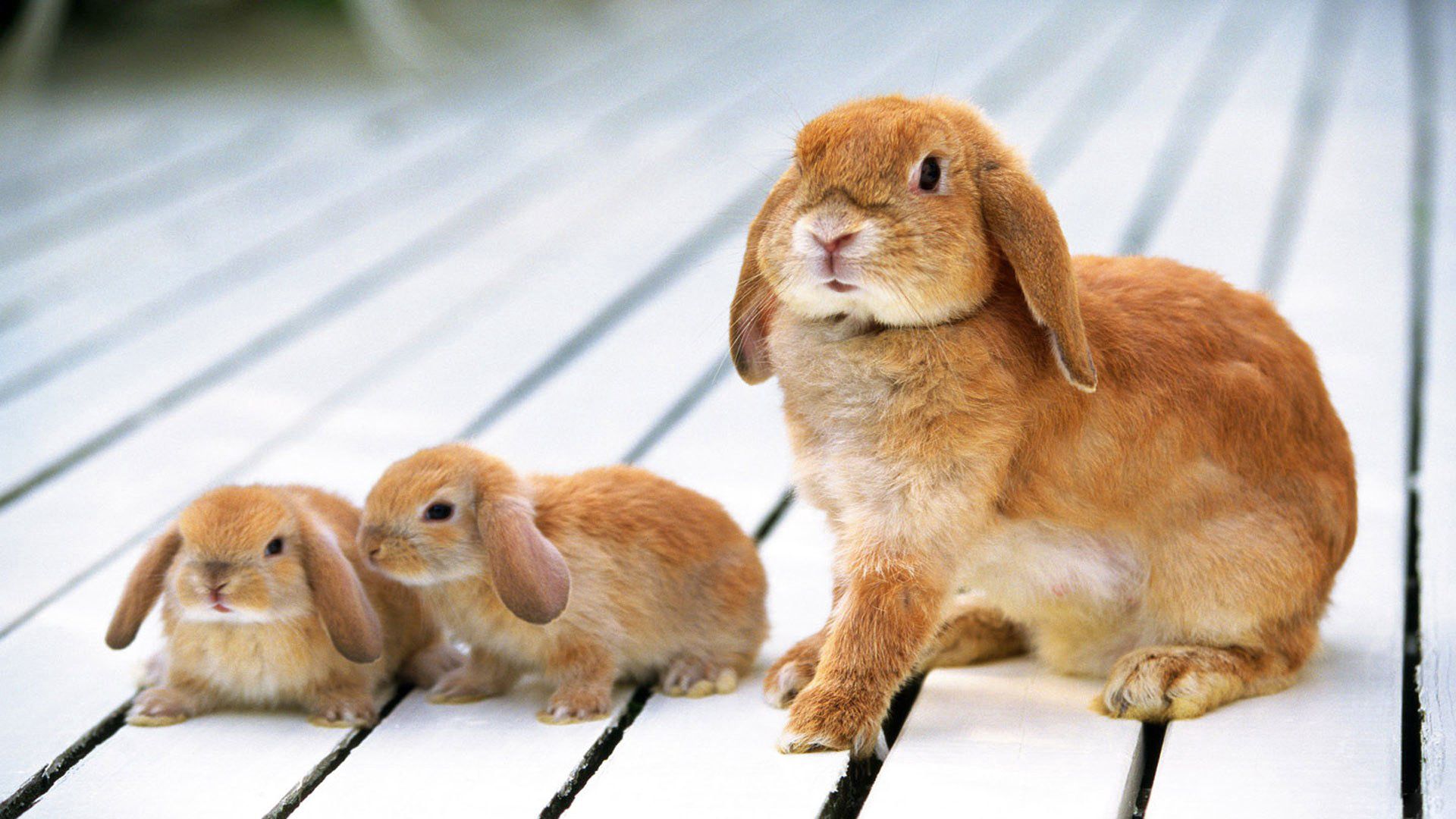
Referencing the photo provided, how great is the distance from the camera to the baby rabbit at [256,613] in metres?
2.13

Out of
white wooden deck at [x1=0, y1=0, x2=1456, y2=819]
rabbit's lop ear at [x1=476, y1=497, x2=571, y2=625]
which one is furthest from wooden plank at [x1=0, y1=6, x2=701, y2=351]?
rabbit's lop ear at [x1=476, y1=497, x2=571, y2=625]

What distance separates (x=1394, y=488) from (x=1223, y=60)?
4.31 m

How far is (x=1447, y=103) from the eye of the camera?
19.1 feet

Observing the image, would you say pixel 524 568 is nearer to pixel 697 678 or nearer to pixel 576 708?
pixel 576 708

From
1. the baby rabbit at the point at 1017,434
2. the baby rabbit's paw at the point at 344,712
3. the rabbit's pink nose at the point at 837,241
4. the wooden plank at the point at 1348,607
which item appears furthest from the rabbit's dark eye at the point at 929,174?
the baby rabbit's paw at the point at 344,712

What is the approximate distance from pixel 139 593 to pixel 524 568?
→ 0.52 metres

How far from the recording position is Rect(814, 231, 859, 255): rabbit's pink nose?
1924 mm

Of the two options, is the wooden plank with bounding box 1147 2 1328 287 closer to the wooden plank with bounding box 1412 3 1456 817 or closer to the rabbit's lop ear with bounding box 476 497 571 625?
the wooden plank with bounding box 1412 3 1456 817

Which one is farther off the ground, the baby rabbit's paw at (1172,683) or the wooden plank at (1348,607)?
the baby rabbit's paw at (1172,683)

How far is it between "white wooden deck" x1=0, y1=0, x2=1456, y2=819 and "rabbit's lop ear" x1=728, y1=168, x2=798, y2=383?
44 cm

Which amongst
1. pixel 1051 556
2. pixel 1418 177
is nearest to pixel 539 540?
pixel 1051 556

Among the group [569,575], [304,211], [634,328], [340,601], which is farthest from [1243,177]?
[340,601]

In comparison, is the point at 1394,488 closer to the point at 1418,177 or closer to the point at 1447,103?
the point at 1418,177

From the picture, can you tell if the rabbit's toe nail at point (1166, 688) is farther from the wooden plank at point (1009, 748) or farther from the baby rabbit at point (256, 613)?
the baby rabbit at point (256, 613)
